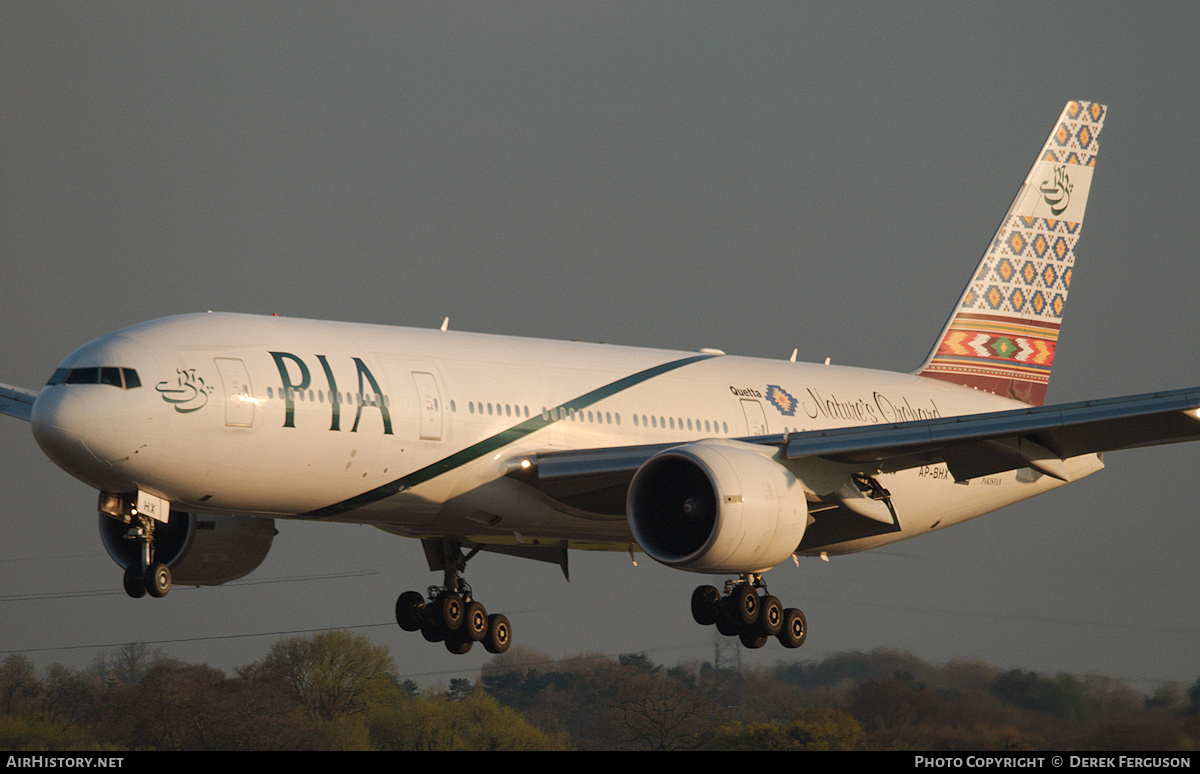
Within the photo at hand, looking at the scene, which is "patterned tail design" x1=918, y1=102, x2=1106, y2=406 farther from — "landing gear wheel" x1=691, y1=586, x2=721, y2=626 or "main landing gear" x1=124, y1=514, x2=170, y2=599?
"main landing gear" x1=124, y1=514, x2=170, y2=599

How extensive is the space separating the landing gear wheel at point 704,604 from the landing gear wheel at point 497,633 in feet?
12.2

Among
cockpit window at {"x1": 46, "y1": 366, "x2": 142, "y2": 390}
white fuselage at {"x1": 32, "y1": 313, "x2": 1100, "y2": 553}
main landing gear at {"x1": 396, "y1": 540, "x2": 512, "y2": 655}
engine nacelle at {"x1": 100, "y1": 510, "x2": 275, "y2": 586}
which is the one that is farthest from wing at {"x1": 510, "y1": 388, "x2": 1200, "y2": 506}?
engine nacelle at {"x1": 100, "y1": 510, "x2": 275, "y2": 586}

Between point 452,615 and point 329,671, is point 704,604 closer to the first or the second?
point 452,615

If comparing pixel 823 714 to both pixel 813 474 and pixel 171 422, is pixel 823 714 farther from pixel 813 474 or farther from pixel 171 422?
pixel 171 422

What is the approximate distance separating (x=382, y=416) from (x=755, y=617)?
7.80 metres

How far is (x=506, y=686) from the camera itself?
3481 centimetres

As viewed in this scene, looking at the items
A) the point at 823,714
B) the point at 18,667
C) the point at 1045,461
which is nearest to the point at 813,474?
the point at 1045,461

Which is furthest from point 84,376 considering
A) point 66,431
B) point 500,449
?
point 500,449

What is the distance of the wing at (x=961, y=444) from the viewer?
21.9 metres

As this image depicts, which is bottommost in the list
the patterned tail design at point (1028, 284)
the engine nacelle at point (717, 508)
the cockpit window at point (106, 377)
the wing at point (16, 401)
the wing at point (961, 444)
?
the engine nacelle at point (717, 508)

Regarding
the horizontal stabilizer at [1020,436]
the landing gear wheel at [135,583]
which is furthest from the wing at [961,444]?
the landing gear wheel at [135,583]

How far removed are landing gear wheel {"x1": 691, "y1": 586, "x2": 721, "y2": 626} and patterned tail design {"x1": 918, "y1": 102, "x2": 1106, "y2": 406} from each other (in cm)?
845

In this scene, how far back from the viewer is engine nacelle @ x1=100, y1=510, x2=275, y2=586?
27094 mm

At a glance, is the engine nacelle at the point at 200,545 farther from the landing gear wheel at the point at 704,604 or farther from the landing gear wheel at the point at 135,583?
the landing gear wheel at the point at 704,604
